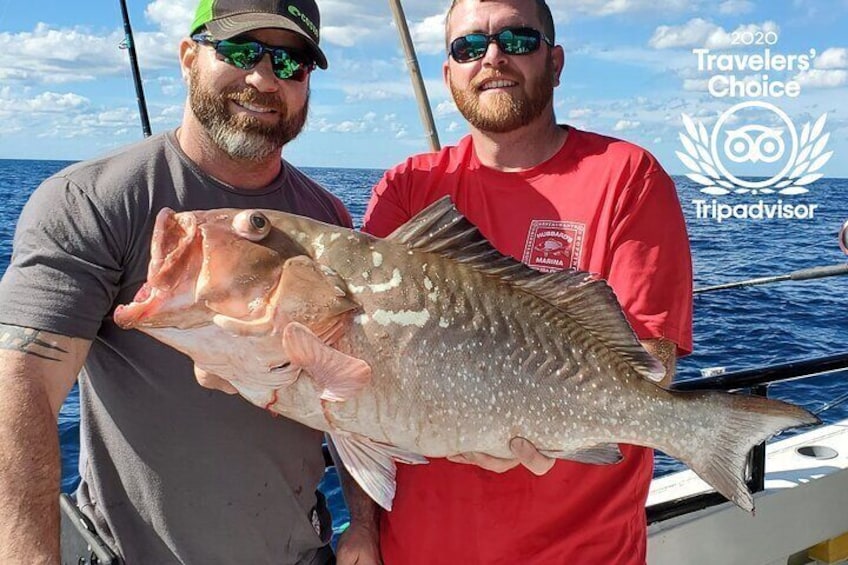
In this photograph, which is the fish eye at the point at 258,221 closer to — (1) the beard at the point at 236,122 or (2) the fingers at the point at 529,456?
(1) the beard at the point at 236,122

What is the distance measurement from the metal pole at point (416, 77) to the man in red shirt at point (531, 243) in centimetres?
300

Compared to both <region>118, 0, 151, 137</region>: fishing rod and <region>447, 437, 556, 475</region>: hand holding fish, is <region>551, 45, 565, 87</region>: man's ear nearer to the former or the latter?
<region>447, 437, 556, 475</region>: hand holding fish

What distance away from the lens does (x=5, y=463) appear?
7.25ft

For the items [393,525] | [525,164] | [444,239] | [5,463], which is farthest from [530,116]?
[5,463]

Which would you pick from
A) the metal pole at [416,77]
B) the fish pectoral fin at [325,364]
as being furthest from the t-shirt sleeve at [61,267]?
the metal pole at [416,77]

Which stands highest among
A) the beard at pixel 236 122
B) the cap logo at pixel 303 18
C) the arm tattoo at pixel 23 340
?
the cap logo at pixel 303 18

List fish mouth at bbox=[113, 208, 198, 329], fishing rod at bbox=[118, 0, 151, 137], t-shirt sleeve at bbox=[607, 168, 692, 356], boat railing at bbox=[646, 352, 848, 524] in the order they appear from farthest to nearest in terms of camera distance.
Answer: fishing rod at bbox=[118, 0, 151, 137] < boat railing at bbox=[646, 352, 848, 524] < t-shirt sleeve at bbox=[607, 168, 692, 356] < fish mouth at bbox=[113, 208, 198, 329]

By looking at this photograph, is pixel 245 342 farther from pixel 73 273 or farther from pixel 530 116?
pixel 530 116

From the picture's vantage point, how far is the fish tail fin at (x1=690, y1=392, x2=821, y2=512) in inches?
95.2

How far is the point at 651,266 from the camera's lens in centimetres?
271

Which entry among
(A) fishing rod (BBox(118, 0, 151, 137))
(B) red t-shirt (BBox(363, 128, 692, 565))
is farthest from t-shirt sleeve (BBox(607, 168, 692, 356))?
(A) fishing rod (BBox(118, 0, 151, 137))

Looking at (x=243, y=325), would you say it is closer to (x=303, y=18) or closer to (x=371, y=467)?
(x=371, y=467)

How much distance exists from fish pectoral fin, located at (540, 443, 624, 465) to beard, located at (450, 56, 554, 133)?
1228mm

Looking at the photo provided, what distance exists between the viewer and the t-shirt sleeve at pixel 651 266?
2.71 metres
